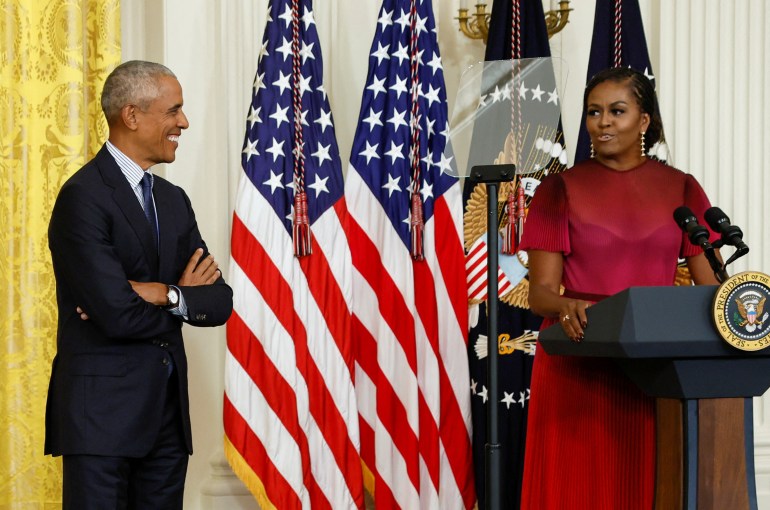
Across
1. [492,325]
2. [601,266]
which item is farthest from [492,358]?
[601,266]

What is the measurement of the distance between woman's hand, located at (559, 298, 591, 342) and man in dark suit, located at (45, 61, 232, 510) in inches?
45.1

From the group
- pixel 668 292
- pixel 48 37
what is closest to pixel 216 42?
pixel 48 37

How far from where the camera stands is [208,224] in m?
4.49

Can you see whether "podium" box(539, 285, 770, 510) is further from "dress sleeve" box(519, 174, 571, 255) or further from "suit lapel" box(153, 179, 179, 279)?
"suit lapel" box(153, 179, 179, 279)

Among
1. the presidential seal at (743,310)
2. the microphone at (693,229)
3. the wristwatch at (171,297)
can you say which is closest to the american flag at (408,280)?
the wristwatch at (171,297)

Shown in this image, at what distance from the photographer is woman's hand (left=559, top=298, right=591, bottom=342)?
226cm

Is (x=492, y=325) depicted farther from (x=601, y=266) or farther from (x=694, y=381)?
(x=694, y=381)

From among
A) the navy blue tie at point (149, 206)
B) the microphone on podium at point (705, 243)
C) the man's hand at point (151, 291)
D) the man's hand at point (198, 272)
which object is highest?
the navy blue tie at point (149, 206)

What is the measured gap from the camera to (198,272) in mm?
2961

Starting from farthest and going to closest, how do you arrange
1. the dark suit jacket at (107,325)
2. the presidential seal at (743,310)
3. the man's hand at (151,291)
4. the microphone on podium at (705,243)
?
the man's hand at (151,291), the dark suit jacket at (107,325), the microphone on podium at (705,243), the presidential seal at (743,310)

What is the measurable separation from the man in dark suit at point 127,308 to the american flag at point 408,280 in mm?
1293

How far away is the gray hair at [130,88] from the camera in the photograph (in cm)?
289

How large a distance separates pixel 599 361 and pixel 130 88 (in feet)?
5.44

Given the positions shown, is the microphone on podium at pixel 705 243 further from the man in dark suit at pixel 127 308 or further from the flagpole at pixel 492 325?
the man in dark suit at pixel 127 308
